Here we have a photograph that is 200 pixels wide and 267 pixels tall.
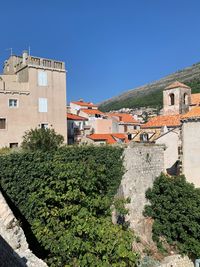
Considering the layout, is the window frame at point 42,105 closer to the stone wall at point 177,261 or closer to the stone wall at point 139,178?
the stone wall at point 139,178

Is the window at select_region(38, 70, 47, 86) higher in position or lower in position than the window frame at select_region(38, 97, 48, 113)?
higher

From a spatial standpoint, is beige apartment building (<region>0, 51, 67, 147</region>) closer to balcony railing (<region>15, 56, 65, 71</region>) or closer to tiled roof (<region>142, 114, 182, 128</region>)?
balcony railing (<region>15, 56, 65, 71</region>)

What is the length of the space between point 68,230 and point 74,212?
2.97ft

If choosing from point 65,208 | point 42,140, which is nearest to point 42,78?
point 42,140

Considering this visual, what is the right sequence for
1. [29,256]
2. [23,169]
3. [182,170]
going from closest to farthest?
[29,256] < [23,169] < [182,170]

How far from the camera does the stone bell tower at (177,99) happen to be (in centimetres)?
4759

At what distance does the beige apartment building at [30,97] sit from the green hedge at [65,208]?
1169 cm

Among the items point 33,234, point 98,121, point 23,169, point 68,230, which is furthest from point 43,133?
point 98,121

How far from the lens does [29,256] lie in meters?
12.3

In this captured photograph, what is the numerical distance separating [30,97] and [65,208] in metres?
17.8

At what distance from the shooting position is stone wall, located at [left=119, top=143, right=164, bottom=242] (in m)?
21.4

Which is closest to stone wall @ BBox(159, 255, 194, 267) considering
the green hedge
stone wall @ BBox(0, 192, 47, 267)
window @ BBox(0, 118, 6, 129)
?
the green hedge

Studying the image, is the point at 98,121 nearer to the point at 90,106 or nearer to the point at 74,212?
the point at 90,106

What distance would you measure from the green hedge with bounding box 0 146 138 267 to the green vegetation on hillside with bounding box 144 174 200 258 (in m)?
5.90
